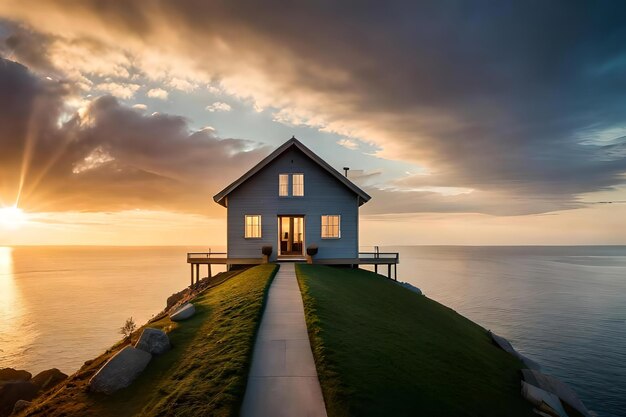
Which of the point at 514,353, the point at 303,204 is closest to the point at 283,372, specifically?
the point at 514,353

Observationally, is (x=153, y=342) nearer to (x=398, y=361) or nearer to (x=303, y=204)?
(x=398, y=361)

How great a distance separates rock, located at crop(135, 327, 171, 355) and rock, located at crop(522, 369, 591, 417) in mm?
13042

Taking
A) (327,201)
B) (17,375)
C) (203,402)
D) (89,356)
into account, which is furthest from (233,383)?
(89,356)

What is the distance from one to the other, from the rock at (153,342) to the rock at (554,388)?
13042 mm

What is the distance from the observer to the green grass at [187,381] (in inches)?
328

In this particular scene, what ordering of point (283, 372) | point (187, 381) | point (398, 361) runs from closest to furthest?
point (187, 381), point (283, 372), point (398, 361)

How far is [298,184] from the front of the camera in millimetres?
28797

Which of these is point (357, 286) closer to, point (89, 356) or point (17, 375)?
point (17, 375)

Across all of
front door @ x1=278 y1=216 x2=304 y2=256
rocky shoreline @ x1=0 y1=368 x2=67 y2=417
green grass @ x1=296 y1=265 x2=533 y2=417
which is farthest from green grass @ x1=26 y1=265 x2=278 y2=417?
front door @ x1=278 y1=216 x2=304 y2=256

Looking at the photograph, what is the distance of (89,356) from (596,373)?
38.7 m

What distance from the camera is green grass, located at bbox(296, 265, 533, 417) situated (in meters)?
8.85

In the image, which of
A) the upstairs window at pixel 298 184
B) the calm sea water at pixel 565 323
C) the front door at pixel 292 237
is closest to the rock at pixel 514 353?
the calm sea water at pixel 565 323

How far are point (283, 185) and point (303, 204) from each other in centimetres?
209

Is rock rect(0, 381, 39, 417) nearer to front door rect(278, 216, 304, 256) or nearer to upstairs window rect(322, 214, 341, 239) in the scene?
front door rect(278, 216, 304, 256)
